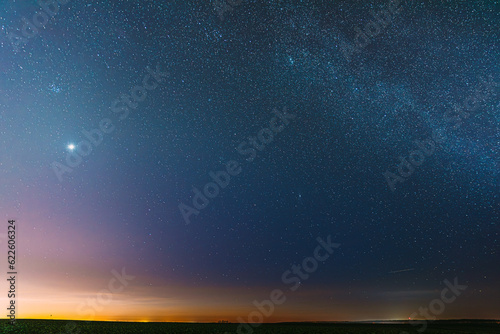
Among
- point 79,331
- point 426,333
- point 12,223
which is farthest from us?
point 426,333

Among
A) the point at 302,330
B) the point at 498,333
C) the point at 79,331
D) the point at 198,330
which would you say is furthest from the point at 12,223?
the point at 498,333

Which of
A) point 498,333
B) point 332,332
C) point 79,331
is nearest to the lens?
point 79,331

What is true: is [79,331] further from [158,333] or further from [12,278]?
[12,278]

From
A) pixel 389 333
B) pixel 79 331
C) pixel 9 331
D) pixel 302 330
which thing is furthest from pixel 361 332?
pixel 9 331

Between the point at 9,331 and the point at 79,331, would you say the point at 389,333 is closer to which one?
the point at 79,331

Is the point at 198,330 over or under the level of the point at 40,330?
under

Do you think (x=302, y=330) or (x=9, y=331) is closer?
(x=9, y=331)

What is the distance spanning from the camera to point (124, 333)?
35.2 metres

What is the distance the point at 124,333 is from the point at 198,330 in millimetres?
7062

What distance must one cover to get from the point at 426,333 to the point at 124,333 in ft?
103

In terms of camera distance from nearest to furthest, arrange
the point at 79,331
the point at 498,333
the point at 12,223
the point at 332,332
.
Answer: the point at 12,223 → the point at 79,331 → the point at 332,332 → the point at 498,333

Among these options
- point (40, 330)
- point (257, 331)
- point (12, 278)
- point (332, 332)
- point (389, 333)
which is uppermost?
point (12, 278)

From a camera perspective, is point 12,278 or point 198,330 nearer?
point 12,278

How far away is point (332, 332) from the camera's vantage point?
3594 cm
